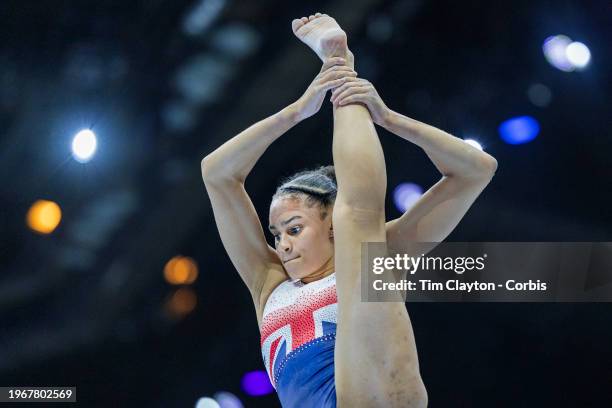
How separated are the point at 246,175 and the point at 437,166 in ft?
1.78

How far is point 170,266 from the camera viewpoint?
329 centimetres

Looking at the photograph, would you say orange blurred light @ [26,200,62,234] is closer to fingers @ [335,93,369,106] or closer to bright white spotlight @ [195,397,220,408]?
bright white spotlight @ [195,397,220,408]

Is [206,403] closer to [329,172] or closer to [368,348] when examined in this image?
[329,172]

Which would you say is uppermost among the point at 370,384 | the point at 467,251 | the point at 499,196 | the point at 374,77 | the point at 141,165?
the point at 374,77

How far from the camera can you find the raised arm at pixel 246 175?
2.14 meters

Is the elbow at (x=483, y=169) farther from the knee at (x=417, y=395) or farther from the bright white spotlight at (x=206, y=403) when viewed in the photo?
the bright white spotlight at (x=206, y=403)

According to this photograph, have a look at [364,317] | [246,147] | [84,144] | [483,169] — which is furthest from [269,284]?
[84,144]

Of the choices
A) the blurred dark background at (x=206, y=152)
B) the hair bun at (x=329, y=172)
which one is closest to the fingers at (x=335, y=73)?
the hair bun at (x=329, y=172)

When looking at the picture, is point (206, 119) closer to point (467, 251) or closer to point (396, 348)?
point (467, 251)

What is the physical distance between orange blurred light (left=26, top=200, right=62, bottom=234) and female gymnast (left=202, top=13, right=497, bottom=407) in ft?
4.22

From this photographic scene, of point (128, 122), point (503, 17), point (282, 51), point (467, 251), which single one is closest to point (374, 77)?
point (282, 51)

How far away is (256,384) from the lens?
3.18m

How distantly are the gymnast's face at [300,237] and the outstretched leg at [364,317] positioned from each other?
36 cm

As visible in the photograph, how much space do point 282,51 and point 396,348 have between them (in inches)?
74.8
